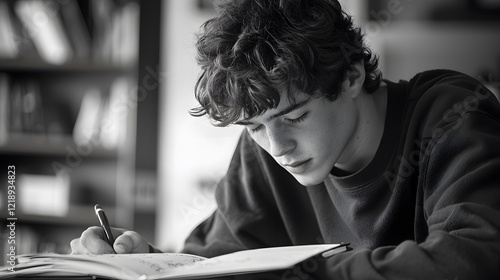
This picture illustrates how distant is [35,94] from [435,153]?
7.31 feet

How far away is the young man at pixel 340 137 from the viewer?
85 centimetres

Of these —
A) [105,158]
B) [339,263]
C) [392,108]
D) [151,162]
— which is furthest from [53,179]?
[339,263]

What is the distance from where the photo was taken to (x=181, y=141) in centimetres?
273

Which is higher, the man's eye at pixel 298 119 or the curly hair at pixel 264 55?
the curly hair at pixel 264 55

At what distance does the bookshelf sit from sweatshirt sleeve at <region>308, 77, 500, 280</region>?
185cm

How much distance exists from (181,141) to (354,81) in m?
1.70

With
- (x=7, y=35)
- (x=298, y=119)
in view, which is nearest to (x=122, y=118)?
(x=7, y=35)

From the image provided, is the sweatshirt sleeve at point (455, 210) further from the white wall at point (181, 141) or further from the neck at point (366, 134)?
the white wall at point (181, 141)

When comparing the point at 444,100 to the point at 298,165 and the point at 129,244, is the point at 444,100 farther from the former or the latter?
the point at 129,244

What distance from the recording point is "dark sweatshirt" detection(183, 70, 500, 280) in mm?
758

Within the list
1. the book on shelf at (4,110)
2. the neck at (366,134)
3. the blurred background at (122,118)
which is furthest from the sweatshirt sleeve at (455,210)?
the book on shelf at (4,110)

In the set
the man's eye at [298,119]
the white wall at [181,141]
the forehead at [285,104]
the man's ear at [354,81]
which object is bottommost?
the white wall at [181,141]

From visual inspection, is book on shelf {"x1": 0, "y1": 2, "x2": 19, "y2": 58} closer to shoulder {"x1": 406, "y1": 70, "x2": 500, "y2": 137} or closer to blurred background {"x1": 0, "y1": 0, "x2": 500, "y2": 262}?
blurred background {"x1": 0, "y1": 0, "x2": 500, "y2": 262}

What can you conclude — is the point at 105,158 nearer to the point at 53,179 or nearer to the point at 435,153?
the point at 53,179
